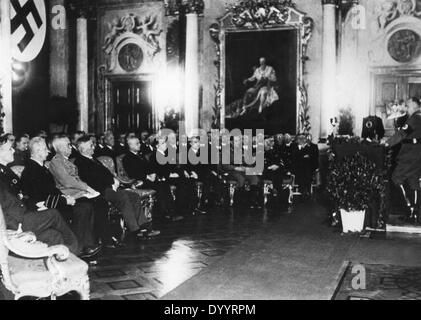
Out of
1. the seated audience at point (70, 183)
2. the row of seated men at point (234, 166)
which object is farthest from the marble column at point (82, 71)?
the seated audience at point (70, 183)

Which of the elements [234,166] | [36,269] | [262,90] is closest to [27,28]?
[262,90]

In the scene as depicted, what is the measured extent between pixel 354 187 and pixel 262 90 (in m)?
6.07

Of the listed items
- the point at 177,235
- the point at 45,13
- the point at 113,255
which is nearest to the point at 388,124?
the point at 177,235

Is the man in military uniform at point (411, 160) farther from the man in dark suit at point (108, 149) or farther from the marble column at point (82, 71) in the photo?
the marble column at point (82, 71)

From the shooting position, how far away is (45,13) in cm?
1327

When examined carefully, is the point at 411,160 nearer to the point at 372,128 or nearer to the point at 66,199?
the point at 372,128

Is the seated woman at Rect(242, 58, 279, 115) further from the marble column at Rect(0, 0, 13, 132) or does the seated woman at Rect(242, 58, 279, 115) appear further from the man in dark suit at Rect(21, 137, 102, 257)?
the man in dark suit at Rect(21, 137, 102, 257)

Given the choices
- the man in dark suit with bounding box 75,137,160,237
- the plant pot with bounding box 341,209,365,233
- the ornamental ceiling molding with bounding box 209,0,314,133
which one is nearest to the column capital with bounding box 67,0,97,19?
the ornamental ceiling molding with bounding box 209,0,314,133

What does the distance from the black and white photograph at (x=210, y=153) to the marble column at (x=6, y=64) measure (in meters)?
0.03

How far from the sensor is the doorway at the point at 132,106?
13.4 meters

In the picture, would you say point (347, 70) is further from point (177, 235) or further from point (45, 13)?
point (45, 13)

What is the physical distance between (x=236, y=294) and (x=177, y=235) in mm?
2726

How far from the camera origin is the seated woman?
12.5 meters

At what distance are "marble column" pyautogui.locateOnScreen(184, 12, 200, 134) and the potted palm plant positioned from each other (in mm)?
6257
